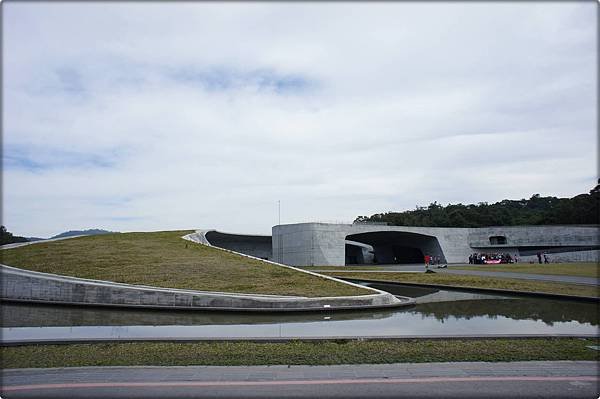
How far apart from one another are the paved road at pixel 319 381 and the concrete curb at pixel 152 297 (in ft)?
27.3

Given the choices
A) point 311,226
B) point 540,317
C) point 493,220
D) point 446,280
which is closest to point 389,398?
point 540,317

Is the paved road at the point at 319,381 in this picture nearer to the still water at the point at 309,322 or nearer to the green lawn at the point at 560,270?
the still water at the point at 309,322

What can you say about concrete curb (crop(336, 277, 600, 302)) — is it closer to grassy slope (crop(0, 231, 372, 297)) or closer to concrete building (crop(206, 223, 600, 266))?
grassy slope (crop(0, 231, 372, 297))

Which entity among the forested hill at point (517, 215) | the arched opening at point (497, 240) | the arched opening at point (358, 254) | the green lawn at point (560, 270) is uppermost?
the forested hill at point (517, 215)

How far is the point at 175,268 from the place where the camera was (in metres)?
24.4

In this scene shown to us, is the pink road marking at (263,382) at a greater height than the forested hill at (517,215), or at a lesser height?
lesser

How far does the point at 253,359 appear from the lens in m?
7.95

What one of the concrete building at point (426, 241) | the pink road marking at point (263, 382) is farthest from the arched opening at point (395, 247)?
the pink road marking at point (263, 382)

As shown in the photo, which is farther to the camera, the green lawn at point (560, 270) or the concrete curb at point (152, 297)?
the green lawn at point (560, 270)

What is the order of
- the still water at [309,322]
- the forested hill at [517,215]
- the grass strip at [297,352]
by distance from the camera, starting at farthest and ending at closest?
the forested hill at [517,215] → the still water at [309,322] → the grass strip at [297,352]

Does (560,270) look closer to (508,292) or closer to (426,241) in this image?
(508,292)

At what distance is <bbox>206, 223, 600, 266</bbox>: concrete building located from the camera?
5396cm

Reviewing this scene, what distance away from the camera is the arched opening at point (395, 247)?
2544 inches

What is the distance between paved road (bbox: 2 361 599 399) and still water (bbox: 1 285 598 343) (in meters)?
2.78
